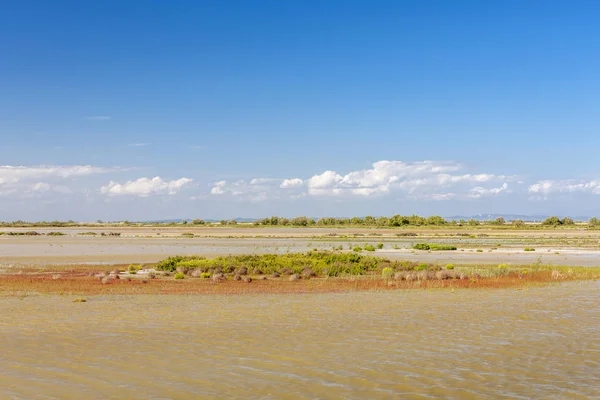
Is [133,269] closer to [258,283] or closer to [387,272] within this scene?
[258,283]

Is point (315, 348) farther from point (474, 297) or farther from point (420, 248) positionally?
point (420, 248)

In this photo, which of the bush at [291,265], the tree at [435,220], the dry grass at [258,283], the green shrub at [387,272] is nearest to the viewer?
the dry grass at [258,283]

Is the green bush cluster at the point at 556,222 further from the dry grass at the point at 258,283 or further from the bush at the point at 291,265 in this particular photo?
the bush at the point at 291,265

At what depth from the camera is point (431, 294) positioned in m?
25.7

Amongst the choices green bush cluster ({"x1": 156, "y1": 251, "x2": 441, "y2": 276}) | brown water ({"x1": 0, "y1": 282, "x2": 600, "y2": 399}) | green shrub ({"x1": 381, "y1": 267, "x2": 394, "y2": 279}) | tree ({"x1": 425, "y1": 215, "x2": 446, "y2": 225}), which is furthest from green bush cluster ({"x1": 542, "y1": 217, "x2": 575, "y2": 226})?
brown water ({"x1": 0, "y1": 282, "x2": 600, "y2": 399})

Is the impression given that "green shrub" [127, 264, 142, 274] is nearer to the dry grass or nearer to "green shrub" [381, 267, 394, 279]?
the dry grass

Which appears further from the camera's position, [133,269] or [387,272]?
[133,269]

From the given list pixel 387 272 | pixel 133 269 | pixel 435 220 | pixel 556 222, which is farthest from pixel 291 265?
pixel 556 222

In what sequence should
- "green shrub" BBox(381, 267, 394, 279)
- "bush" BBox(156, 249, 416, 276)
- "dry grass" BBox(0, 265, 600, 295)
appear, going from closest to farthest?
1. "dry grass" BBox(0, 265, 600, 295)
2. "green shrub" BBox(381, 267, 394, 279)
3. "bush" BBox(156, 249, 416, 276)

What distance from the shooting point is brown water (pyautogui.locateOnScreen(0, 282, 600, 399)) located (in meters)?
11.3

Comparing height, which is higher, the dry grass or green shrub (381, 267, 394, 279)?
green shrub (381, 267, 394, 279)

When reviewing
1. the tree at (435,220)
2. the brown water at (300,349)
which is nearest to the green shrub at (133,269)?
the brown water at (300,349)

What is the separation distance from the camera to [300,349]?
14.7 metres

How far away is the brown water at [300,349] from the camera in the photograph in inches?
446
